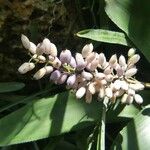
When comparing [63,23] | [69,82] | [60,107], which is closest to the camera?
[69,82]

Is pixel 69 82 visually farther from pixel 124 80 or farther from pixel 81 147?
pixel 81 147

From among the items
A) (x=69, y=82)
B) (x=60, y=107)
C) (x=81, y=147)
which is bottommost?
(x=81, y=147)

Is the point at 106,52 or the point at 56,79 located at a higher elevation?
the point at 56,79

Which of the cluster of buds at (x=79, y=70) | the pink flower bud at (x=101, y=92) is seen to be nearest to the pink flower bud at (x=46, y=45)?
the cluster of buds at (x=79, y=70)

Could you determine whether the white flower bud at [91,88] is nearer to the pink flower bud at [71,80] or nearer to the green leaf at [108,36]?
the pink flower bud at [71,80]

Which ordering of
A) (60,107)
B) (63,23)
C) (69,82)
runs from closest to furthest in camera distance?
(69,82), (60,107), (63,23)

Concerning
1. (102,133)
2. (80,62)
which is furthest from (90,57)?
(102,133)

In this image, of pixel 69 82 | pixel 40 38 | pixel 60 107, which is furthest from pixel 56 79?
pixel 40 38

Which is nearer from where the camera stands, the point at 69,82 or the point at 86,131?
the point at 69,82
